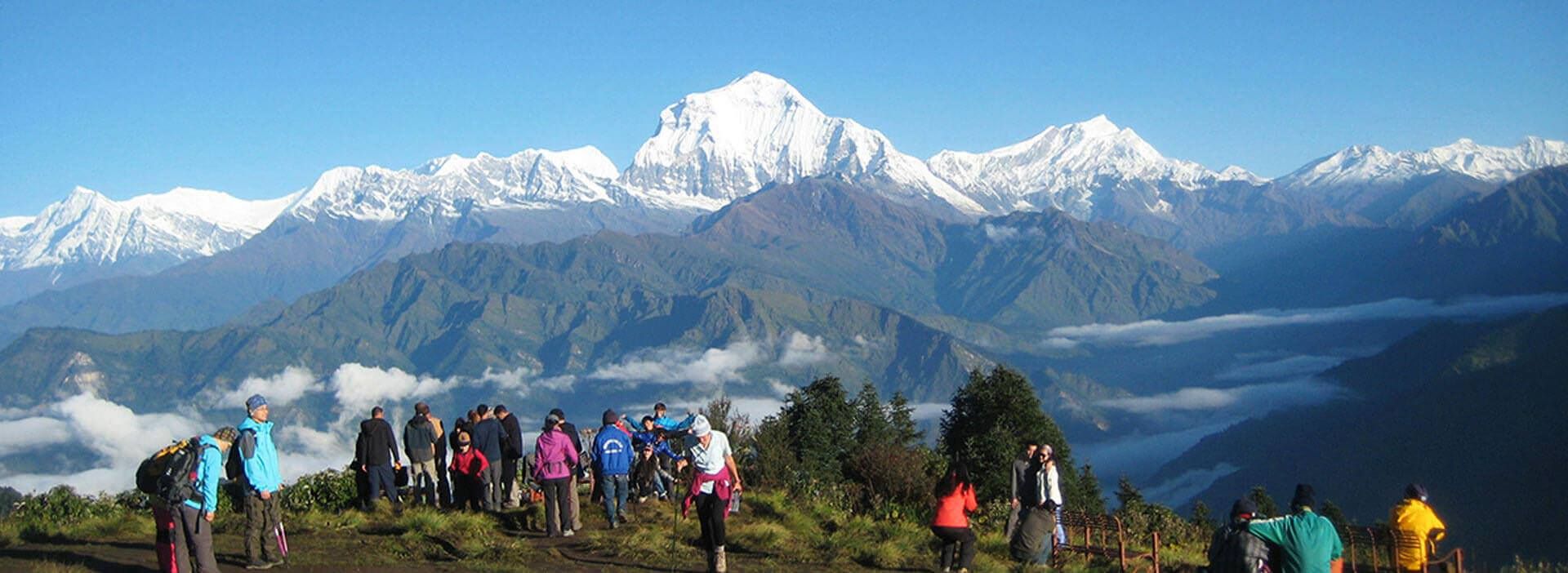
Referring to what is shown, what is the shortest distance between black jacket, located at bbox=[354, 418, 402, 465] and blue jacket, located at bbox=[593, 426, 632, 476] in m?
4.38

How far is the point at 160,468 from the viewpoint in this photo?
46.8ft

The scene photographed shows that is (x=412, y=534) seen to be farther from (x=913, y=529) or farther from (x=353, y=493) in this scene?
(x=913, y=529)

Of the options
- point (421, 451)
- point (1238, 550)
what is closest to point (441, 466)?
point (421, 451)

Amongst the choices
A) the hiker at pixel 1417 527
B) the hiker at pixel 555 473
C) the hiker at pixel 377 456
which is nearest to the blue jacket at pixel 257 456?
the hiker at pixel 555 473

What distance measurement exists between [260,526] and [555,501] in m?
4.78

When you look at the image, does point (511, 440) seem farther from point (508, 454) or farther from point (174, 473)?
point (174, 473)

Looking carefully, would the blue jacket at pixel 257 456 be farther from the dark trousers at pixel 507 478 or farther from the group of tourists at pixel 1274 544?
the group of tourists at pixel 1274 544

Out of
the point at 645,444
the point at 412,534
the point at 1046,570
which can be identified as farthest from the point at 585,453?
the point at 1046,570

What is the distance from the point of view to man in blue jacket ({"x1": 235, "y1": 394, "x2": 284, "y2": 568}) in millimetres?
15625

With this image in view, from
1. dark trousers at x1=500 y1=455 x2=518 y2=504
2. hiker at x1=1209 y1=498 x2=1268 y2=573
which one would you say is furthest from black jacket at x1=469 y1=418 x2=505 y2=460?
hiker at x1=1209 y1=498 x2=1268 y2=573

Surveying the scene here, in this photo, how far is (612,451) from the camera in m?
19.9

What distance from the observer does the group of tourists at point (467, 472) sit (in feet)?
47.4

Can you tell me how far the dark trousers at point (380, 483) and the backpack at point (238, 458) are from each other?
6.11 metres

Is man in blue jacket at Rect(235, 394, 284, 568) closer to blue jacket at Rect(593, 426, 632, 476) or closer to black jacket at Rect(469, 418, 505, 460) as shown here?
blue jacket at Rect(593, 426, 632, 476)
